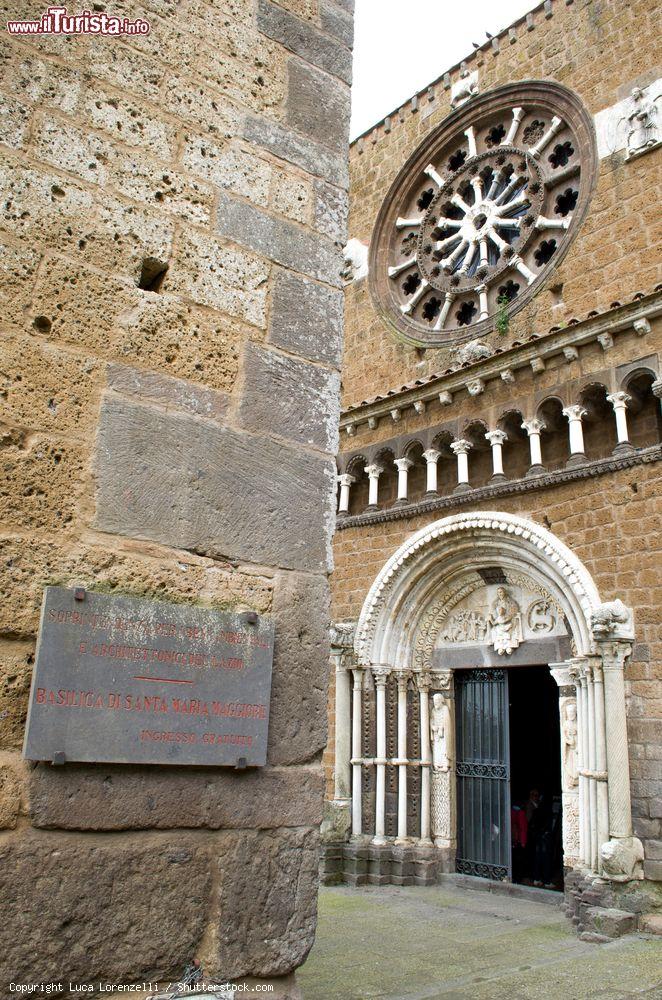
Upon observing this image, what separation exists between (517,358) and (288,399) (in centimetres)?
726

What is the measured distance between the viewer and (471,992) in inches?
208

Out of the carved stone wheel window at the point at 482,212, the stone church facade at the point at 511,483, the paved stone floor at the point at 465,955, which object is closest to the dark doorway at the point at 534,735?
the stone church facade at the point at 511,483

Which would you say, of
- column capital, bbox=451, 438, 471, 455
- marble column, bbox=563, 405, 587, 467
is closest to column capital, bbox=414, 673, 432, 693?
column capital, bbox=451, 438, 471, 455

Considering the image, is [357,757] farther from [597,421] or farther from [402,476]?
[597,421]

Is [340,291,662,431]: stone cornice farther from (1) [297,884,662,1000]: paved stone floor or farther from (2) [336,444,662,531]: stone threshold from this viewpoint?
(1) [297,884,662,1000]: paved stone floor

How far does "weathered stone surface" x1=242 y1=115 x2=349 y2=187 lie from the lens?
2.83 metres

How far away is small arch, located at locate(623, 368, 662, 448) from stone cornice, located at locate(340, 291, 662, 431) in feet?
1.54

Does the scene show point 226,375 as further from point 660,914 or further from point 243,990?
point 660,914

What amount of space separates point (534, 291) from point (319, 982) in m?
8.18

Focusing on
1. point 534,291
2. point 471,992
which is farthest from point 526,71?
point 471,992

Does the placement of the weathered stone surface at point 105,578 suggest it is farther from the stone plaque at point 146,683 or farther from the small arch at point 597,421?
the small arch at point 597,421

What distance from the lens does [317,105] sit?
3008 mm

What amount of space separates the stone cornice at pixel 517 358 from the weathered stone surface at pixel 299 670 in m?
6.91

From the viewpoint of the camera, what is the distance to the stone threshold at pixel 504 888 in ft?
27.7
